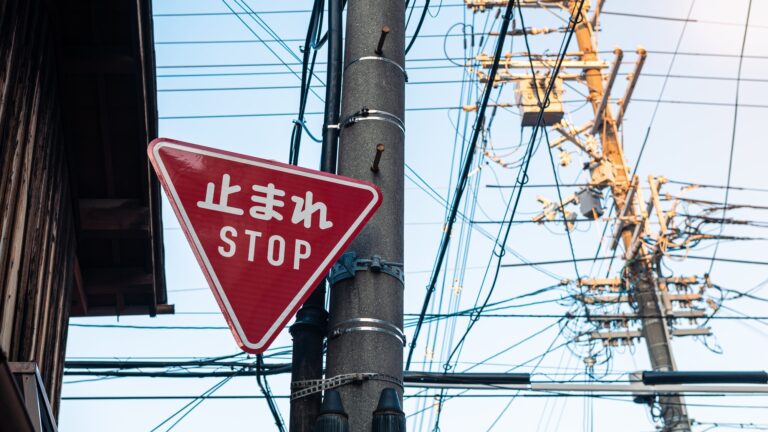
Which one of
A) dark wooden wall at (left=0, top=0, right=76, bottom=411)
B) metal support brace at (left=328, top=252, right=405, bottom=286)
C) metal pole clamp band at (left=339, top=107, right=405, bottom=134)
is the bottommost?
metal support brace at (left=328, top=252, right=405, bottom=286)

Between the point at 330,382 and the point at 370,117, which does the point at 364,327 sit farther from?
the point at 370,117

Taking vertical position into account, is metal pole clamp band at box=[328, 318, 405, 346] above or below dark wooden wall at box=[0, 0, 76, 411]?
below

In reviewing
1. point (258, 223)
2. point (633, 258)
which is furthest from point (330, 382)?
point (633, 258)

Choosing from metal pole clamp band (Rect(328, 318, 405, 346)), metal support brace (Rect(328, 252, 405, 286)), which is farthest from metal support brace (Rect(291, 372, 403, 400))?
metal support brace (Rect(328, 252, 405, 286))

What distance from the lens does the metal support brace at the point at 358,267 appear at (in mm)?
3602

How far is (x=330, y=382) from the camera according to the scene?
3.34m

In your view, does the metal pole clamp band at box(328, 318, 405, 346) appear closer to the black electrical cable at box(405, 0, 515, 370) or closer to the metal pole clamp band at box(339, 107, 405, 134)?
the metal pole clamp band at box(339, 107, 405, 134)

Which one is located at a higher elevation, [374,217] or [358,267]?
[374,217]

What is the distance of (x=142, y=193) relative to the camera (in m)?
7.98

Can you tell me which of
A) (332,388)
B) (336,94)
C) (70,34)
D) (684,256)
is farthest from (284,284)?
(684,256)

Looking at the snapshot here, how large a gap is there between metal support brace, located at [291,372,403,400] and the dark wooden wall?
256 centimetres

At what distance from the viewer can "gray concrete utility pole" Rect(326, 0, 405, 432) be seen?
3.38 metres

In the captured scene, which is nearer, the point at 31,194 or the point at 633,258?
the point at 31,194

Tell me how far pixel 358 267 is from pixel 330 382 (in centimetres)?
50
